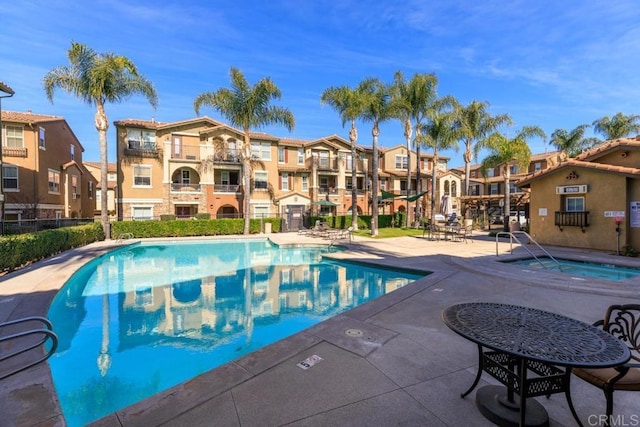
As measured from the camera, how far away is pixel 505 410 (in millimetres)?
3016

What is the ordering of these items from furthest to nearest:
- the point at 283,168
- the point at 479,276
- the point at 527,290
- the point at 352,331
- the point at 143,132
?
the point at 283,168
the point at 143,132
the point at 479,276
the point at 527,290
the point at 352,331

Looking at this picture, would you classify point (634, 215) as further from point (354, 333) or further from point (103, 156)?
point (103, 156)

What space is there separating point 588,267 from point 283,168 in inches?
1085

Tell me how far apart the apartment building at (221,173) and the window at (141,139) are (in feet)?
0.26

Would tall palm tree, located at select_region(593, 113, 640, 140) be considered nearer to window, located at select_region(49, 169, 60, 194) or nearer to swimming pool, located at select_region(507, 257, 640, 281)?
swimming pool, located at select_region(507, 257, 640, 281)

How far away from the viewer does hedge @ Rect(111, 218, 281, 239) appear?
23.7m

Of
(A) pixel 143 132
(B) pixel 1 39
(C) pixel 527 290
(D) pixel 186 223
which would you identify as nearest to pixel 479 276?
(C) pixel 527 290

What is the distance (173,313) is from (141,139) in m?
26.3

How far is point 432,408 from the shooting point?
124 inches

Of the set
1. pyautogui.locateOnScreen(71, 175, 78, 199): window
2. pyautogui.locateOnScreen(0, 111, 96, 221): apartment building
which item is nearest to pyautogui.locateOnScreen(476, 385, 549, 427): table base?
pyautogui.locateOnScreen(0, 111, 96, 221): apartment building

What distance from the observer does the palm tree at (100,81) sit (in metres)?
20.7

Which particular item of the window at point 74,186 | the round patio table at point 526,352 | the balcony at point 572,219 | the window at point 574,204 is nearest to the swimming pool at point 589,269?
the balcony at point 572,219

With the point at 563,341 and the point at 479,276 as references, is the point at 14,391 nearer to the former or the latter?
the point at 563,341

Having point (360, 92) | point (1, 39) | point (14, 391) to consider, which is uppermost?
point (360, 92)
